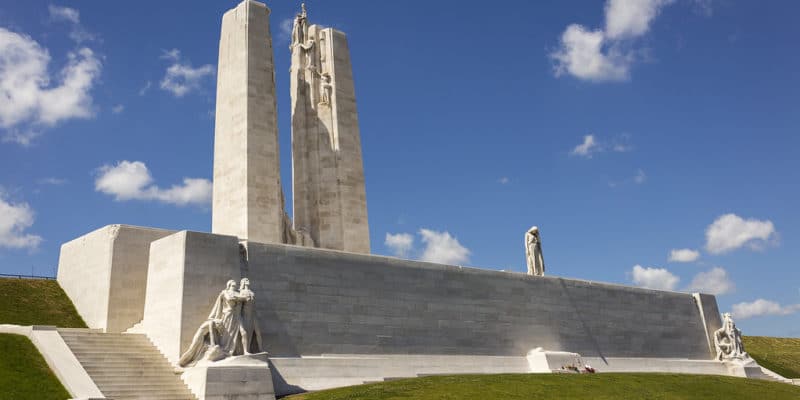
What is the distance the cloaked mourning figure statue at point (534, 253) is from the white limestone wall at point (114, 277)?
1490 cm

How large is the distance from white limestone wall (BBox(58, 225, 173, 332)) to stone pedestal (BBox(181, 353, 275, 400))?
6.70 m

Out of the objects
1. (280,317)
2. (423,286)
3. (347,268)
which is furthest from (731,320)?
(280,317)

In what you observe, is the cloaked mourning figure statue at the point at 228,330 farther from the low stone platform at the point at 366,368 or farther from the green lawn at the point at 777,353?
the green lawn at the point at 777,353

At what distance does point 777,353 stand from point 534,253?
22.2 metres

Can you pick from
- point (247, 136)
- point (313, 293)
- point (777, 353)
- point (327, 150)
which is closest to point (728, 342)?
point (777, 353)

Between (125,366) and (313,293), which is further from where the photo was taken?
(313,293)

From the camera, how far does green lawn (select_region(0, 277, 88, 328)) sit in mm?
24828

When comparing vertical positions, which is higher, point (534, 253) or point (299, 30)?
point (299, 30)

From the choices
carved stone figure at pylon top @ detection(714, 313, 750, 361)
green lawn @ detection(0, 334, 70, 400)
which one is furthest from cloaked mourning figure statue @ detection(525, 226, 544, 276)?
green lawn @ detection(0, 334, 70, 400)

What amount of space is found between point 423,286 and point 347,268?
3.38 meters

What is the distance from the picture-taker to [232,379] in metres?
19.1

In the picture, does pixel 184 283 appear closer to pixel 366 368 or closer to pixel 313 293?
pixel 313 293

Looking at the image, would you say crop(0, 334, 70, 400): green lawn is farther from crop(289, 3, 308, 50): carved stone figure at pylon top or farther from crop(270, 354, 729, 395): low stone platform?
crop(289, 3, 308, 50): carved stone figure at pylon top

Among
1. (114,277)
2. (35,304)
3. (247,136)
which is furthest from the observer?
(247,136)
